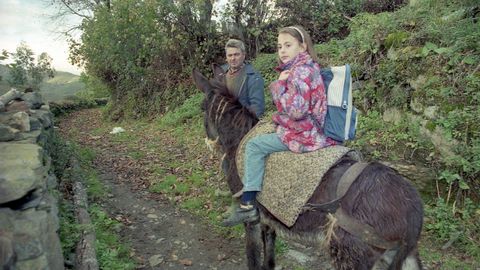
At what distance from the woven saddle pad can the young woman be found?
0.24ft

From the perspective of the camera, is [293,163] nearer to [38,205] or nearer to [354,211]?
[354,211]

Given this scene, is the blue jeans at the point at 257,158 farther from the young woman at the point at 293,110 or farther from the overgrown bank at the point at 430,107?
the overgrown bank at the point at 430,107

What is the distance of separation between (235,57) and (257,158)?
2298 mm

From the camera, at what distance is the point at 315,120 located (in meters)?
3.24

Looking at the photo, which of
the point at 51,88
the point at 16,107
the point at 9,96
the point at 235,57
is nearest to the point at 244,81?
the point at 235,57

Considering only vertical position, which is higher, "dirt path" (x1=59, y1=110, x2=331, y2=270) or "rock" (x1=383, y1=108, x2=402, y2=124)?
"rock" (x1=383, y1=108, x2=402, y2=124)

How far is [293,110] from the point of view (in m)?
3.09

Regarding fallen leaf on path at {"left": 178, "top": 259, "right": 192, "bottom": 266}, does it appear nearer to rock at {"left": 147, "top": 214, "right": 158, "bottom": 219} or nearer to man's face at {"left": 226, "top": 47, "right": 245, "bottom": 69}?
rock at {"left": 147, "top": 214, "right": 158, "bottom": 219}

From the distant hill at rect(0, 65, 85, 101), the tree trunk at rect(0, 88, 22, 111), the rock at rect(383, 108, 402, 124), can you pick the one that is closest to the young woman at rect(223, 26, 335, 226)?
the rock at rect(383, 108, 402, 124)

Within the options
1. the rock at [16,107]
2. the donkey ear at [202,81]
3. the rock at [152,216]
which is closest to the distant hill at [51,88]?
the rock at [16,107]

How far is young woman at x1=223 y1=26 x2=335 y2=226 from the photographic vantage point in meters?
3.09

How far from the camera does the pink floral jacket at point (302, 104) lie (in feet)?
10.1

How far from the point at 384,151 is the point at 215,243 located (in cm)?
332

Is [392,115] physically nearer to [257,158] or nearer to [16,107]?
[257,158]
